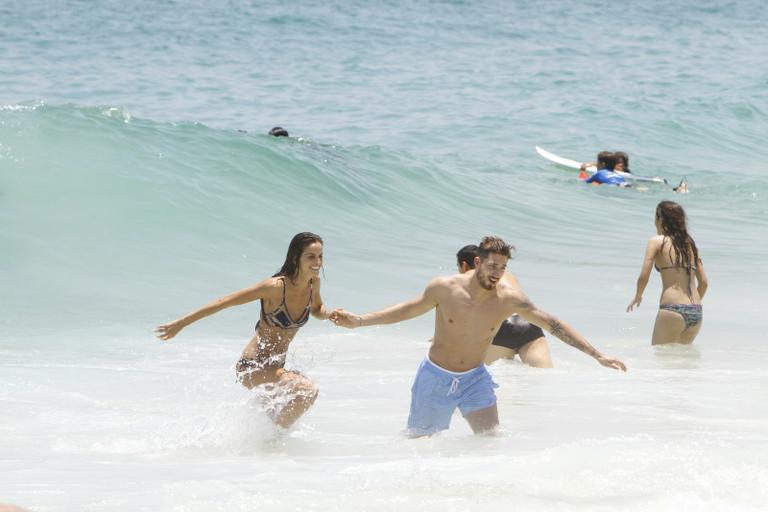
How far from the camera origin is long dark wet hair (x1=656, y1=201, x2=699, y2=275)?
9055mm

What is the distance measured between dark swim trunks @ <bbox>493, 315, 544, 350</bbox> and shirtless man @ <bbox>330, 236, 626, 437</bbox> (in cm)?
231

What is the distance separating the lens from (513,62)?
112 feet

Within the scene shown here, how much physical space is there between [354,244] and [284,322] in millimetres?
8569

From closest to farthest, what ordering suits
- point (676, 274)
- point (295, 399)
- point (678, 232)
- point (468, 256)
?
1. point (295, 399)
2. point (468, 256)
3. point (678, 232)
4. point (676, 274)

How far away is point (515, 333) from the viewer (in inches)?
348

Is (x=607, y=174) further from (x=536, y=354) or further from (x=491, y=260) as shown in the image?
(x=491, y=260)

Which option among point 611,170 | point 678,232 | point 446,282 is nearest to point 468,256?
point 446,282

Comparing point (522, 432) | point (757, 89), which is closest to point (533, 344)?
point (522, 432)

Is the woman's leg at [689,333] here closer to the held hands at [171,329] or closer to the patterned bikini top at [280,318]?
the patterned bikini top at [280,318]

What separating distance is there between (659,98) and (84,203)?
19.6 m

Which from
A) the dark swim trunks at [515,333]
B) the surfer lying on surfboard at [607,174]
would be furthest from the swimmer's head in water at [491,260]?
the surfer lying on surfboard at [607,174]

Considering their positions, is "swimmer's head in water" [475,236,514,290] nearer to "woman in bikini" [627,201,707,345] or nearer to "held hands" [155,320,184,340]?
"held hands" [155,320,184,340]

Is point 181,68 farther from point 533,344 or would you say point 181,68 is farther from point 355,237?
point 533,344

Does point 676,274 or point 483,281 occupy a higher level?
point 483,281
